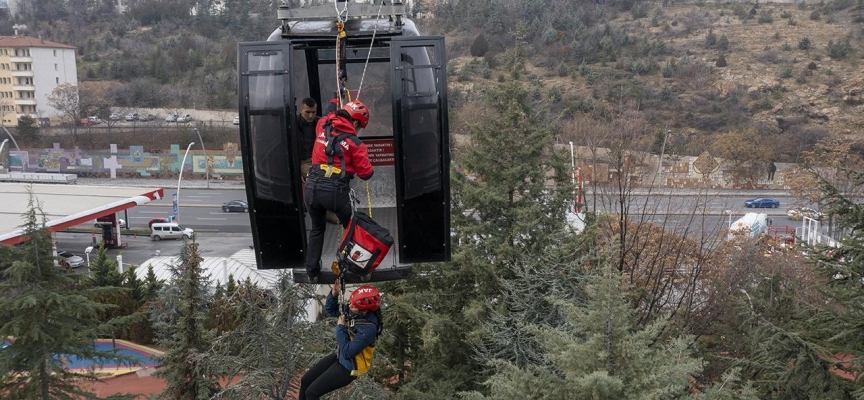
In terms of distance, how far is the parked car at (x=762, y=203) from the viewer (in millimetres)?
38719

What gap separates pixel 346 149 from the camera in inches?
205

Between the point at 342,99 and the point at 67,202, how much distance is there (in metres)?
31.2

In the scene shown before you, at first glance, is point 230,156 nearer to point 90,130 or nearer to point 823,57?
point 90,130

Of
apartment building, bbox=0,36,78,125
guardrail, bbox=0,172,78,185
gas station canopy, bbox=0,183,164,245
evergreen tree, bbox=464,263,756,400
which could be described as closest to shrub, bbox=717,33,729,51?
gas station canopy, bbox=0,183,164,245

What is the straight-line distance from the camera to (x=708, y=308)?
16844 millimetres

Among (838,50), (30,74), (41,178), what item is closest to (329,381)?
(41,178)

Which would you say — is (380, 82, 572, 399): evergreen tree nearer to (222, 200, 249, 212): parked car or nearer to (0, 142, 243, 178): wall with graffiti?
(222, 200, 249, 212): parked car

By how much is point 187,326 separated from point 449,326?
535cm

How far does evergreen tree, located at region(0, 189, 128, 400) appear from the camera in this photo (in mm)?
10555

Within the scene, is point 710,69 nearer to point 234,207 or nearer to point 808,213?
point 808,213

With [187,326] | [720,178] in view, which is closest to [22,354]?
[187,326]

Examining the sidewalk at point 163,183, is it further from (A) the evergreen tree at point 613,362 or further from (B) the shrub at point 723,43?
(B) the shrub at point 723,43

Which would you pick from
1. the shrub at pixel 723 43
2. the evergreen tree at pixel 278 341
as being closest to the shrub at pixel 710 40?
the shrub at pixel 723 43

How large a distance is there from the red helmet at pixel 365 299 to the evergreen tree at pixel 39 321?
23.4 ft
